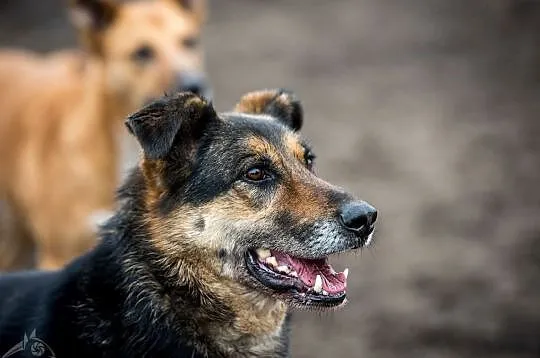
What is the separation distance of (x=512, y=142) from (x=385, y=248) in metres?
2.75

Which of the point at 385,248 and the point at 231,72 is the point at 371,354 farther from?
the point at 231,72

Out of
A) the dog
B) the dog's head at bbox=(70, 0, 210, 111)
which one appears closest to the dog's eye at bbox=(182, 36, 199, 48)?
the dog's head at bbox=(70, 0, 210, 111)

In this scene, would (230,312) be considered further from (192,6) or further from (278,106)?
(192,6)

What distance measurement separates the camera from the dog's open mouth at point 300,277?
163 inches

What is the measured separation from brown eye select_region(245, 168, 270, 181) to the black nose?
39 cm

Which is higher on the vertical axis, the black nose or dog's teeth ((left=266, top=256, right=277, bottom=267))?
the black nose

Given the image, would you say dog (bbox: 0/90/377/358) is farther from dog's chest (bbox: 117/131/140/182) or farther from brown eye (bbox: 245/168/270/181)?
dog's chest (bbox: 117/131/140/182)

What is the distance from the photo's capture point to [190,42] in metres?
7.97

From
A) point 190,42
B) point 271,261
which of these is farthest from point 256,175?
point 190,42

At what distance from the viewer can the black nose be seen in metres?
4.09

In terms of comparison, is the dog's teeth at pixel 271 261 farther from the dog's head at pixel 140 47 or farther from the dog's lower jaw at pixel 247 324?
the dog's head at pixel 140 47

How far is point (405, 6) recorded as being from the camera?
611 inches

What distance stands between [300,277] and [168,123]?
86cm

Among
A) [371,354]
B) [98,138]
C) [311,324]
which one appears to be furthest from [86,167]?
[371,354]
